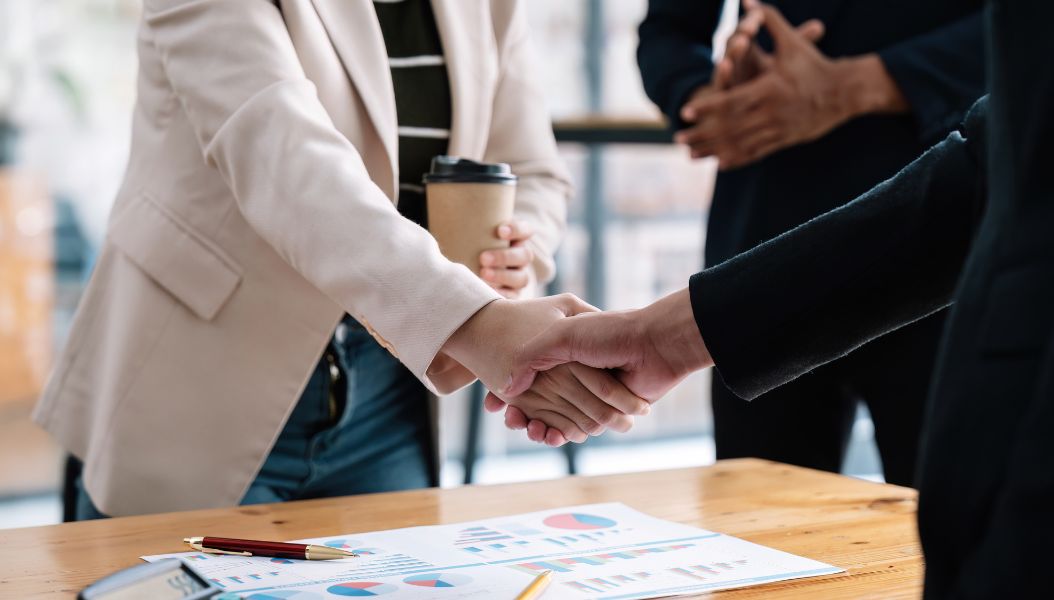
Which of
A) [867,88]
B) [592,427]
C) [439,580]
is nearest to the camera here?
[439,580]

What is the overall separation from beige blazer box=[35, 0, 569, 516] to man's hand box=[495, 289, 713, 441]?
0.08 m

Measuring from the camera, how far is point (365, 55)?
137 centimetres

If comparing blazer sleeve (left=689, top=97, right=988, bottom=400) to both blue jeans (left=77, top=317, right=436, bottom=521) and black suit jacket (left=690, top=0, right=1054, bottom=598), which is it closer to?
black suit jacket (left=690, top=0, right=1054, bottom=598)

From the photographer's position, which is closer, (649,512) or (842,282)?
(842,282)

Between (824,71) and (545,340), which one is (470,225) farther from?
Answer: (824,71)

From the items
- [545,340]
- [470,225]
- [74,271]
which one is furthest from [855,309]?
[74,271]

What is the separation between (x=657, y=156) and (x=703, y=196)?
276 millimetres

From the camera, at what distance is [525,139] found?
5.32ft

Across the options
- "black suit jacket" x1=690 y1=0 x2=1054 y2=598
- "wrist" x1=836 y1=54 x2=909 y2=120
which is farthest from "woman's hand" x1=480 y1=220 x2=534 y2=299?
"black suit jacket" x1=690 y1=0 x2=1054 y2=598

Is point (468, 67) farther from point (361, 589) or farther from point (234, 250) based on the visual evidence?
point (361, 589)

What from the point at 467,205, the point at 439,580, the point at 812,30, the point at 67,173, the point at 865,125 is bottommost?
the point at 439,580

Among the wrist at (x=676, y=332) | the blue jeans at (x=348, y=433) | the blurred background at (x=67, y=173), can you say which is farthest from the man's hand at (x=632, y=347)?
the blurred background at (x=67, y=173)

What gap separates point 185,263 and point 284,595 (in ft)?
2.01

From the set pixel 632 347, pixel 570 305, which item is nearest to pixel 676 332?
pixel 632 347
